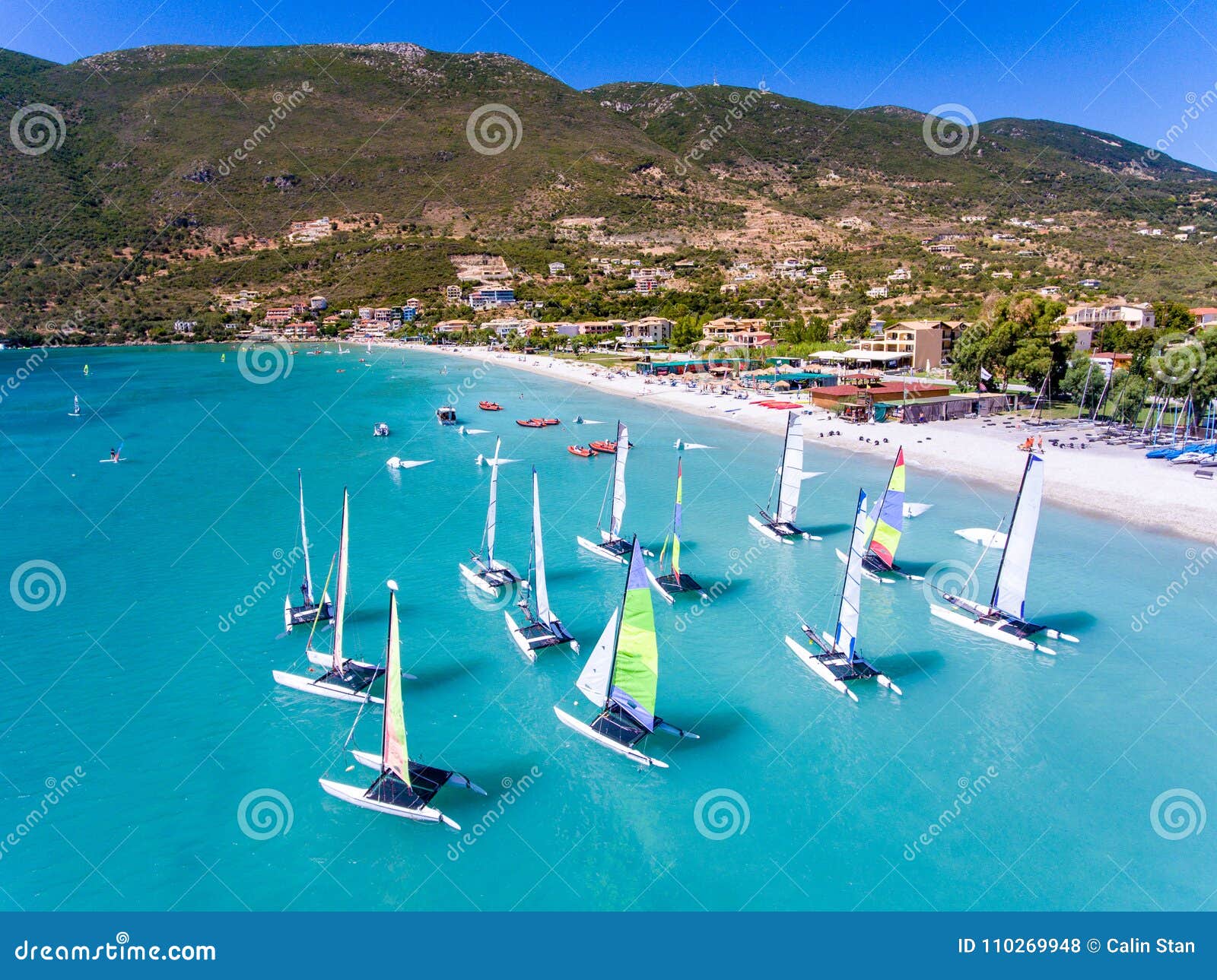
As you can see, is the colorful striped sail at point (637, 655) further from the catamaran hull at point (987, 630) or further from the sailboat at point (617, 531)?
the catamaran hull at point (987, 630)

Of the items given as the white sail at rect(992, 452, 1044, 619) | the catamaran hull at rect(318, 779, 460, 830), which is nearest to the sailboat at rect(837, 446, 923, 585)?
the white sail at rect(992, 452, 1044, 619)

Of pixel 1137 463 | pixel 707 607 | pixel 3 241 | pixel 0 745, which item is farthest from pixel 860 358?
pixel 3 241

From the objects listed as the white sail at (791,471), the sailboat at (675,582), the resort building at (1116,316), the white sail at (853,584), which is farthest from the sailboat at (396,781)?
the resort building at (1116,316)

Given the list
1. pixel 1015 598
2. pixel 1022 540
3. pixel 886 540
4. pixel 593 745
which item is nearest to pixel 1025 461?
pixel 886 540

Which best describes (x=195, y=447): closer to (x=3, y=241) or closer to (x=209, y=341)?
(x=209, y=341)

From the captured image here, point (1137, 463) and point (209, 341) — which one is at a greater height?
point (1137, 463)

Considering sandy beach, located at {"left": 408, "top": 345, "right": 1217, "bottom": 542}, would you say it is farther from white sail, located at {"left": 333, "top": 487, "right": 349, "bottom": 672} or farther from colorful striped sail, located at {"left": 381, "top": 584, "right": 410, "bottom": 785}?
white sail, located at {"left": 333, "top": 487, "right": 349, "bottom": 672}
